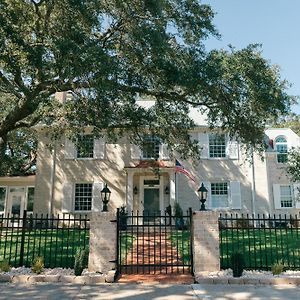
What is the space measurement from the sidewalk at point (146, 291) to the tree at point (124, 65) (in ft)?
16.7

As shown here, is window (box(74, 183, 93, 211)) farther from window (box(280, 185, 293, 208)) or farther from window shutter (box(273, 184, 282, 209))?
window (box(280, 185, 293, 208))

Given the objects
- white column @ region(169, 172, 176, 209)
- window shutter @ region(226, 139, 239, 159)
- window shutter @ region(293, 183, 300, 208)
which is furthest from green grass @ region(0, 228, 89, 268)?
window shutter @ region(293, 183, 300, 208)

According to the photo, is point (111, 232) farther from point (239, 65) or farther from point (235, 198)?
point (235, 198)

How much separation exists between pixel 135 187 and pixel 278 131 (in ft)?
35.5

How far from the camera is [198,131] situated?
2203cm

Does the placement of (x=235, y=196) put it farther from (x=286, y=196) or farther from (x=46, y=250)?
(x=46, y=250)

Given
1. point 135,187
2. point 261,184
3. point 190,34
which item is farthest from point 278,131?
point 190,34

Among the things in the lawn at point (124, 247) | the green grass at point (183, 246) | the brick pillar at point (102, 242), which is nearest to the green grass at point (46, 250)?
the brick pillar at point (102, 242)

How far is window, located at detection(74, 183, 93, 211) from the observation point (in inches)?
841

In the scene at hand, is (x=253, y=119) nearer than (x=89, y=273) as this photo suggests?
No

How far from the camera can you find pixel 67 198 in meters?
21.0

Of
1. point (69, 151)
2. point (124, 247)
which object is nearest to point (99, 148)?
point (69, 151)

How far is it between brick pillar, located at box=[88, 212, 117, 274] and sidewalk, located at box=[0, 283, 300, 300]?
936 millimetres

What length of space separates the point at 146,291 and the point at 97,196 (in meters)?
13.8
